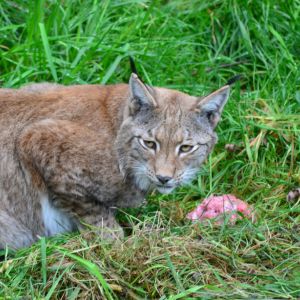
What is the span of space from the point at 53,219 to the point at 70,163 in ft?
1.56

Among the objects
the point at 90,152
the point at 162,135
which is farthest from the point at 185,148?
the point at 90,152

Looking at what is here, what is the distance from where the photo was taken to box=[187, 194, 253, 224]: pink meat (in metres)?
6.33

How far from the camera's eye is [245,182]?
710 cm

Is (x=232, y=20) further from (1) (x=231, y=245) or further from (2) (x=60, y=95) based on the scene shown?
(1) (x=231, y=245)

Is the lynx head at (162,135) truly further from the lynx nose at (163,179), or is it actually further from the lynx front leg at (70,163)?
the lynx front leg at (70,163)

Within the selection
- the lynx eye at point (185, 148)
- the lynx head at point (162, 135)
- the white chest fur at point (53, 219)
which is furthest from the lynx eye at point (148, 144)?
the white chest fur at point (53, 219)

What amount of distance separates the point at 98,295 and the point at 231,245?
106 cm

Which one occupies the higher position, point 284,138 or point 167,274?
point 167,274

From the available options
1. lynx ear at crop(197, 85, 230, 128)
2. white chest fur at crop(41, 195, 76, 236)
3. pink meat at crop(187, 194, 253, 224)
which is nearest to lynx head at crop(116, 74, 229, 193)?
lynx ear at crop(197, 85, 230, 128)

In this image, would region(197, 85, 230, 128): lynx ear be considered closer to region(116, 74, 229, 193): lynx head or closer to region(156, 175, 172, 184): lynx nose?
region(116, 74, 229, 193): lynx head

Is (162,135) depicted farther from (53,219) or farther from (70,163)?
(53,219)

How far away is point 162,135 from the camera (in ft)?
19.9

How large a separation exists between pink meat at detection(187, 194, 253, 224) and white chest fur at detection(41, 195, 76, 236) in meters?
0.87

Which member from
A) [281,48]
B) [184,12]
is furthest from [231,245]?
[184,12]
